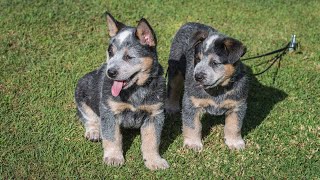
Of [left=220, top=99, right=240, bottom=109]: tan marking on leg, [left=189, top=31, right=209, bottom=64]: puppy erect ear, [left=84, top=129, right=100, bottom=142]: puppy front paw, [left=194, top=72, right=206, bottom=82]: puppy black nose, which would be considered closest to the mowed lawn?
[left=84, top=129, right=100, bottom=142]: puppy front paw

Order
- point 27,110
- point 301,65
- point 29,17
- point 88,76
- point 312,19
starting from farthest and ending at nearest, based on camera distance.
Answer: point 312,19 → point 29,17 → point 301,65 → point 27,110 → point 88,76

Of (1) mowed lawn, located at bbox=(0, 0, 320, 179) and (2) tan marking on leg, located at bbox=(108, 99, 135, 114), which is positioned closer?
(2) tan marking on leg, located at bbox=(108, 99, 135, 114)

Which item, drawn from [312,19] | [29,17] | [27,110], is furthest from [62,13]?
[312,19]

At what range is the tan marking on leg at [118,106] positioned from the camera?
6.78 m

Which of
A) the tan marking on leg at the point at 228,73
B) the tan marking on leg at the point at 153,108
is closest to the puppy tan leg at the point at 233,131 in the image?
the tan marking on leg at the point at 228,73

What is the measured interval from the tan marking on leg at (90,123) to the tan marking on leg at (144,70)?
1.42 metres

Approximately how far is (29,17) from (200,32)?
6122mm

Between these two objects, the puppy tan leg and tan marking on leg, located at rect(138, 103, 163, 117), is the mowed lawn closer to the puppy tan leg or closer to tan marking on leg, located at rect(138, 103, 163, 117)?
the puppy tan leg

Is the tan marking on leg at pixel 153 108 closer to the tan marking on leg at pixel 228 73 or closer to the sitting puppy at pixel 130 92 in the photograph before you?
the sitting puppy at pixel 130 92

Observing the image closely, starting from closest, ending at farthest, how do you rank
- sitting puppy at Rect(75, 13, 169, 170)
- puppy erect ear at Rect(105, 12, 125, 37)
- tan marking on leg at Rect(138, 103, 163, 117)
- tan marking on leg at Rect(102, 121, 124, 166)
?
sitting puppy at Rect(75, 13, 169, 170) < puppy erect ear at Rect(105, 12, 125, 37) < tan marking on leg at Rect(138, 103, 163, 117) < tan marking on leg at Rect(102, 121, 124, 166)

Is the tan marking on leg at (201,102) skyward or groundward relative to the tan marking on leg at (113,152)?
skyward

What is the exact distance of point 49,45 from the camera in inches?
432

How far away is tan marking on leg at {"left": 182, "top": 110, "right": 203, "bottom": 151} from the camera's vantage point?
24.9 feet

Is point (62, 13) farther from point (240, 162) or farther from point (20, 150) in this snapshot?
point (240, 162)
